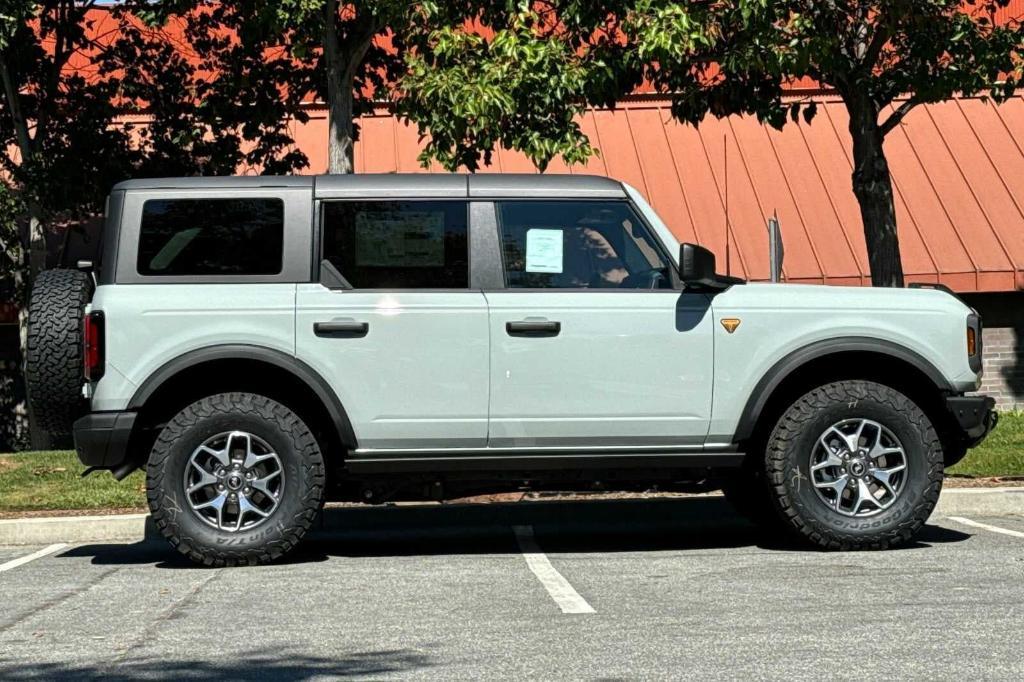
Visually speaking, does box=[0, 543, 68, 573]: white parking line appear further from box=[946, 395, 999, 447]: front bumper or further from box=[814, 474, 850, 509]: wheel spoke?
box=[946, 395, 999, 447]: front bumper

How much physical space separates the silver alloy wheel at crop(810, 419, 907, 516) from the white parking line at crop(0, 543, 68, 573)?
4.48m

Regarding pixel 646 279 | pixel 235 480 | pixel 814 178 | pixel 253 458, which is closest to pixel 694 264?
pixel 646 279

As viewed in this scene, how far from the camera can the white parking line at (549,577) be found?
6.67 metres

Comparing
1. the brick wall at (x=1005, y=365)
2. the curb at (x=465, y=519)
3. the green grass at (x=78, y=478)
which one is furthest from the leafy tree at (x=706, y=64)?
the brick wall at (x=1005, y=365)

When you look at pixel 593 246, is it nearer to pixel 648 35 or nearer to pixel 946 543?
pixel 946 543

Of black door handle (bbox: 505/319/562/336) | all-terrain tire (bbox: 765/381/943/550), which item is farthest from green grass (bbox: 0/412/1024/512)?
black door handle (bbox: 505/319/562/336)

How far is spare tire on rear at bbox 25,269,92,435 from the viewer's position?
7.90 metres

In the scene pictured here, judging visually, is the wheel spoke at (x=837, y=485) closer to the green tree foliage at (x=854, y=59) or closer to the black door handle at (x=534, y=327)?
the black door handle at (x=534, y=327)

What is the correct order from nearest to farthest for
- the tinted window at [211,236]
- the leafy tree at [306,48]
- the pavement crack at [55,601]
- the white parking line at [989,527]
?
the pavement crack at [55,601]
the tinted window at [211,236]
the white parking line at [989,527]
the leafy tree at [306,48]

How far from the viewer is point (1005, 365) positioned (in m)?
20.1

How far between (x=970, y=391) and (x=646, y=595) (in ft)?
8.74

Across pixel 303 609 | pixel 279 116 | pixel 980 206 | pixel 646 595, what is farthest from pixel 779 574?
pixel 980 206

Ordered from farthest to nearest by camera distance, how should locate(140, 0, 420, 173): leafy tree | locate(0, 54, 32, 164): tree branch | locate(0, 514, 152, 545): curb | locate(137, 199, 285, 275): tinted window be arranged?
locate(0, 54, 32, 164): tree branch, locate(140, 0, 420, 173): leafy tree, locate(0, 514, 152, 545): curb, locate(137, 199, 285, 275): tinted window

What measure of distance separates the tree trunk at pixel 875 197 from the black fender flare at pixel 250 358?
7.42 meters
